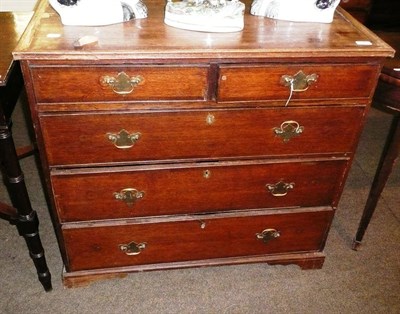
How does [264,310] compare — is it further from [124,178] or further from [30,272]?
[30,272]

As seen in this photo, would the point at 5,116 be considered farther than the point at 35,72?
Yes

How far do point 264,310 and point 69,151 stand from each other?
1022 mm

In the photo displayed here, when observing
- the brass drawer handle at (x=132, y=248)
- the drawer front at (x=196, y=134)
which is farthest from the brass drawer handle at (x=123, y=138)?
the brass drawer handle at (x=132, y=248)

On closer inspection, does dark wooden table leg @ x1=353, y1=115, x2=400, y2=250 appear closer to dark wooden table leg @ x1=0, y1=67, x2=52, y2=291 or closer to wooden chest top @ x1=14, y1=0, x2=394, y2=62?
wooden chest top @ x1=14, y1=0, x2=394, y2=62

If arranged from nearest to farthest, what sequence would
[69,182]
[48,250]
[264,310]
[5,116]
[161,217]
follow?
[5,116]
[69,182]
[161,217]
[264,310]
[48,250]

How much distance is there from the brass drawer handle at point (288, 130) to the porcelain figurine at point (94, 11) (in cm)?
64

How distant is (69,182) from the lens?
146cm

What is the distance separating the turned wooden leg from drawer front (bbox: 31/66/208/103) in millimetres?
219

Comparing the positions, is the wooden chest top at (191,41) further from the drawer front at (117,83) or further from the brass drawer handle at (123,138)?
the brass drawer handle at (123,138)

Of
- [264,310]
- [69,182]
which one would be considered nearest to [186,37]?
[69,182]

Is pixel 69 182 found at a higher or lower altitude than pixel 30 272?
higher

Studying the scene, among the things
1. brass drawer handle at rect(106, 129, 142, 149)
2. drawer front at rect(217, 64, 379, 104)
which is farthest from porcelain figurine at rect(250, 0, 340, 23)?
brass drawer handle at rect(106, 129, 142, 149)

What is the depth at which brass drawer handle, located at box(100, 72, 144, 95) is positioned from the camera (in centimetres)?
126

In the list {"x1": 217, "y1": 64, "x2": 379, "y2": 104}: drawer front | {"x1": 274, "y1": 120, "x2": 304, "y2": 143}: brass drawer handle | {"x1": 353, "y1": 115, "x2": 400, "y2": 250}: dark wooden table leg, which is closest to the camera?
{"x1": 217, "y1": 64, "x2": 379, "y2": 104}: drawer front
